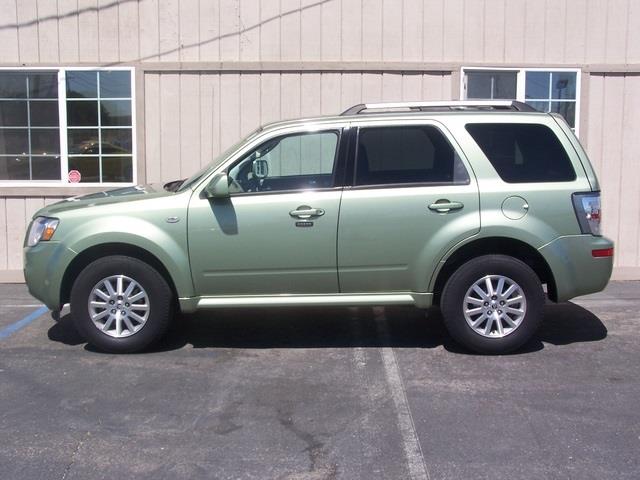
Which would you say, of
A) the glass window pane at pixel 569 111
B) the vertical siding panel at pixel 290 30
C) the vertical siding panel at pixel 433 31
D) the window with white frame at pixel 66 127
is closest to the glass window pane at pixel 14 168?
the window with white frame at pixel 66 127

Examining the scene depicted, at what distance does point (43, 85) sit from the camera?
9.85 meters

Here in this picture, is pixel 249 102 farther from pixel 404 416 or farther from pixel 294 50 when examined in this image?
pixel 404 416

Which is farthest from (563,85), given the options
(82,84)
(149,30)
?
(82,84)

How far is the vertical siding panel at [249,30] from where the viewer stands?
9.57m

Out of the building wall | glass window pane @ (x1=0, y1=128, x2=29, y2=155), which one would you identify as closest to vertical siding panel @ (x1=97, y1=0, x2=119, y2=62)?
the building wall

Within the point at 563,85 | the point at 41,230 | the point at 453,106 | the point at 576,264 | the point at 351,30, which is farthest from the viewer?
the point at 563,85

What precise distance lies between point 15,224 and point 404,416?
6.61m

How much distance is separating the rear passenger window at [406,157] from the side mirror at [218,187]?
1.06 m

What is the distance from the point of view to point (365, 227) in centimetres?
623

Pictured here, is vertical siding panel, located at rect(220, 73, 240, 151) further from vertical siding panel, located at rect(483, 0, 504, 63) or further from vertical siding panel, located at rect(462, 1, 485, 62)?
vertical siding panel, located at rect(483, 0, 504, 63)

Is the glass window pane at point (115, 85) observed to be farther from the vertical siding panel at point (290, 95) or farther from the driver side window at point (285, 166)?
the driver side window at point (285, 166)

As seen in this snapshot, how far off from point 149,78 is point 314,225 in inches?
176

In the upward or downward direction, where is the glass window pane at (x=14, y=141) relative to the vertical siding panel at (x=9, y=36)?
downward

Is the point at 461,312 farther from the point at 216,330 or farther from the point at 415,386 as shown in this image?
the point at 216,330
